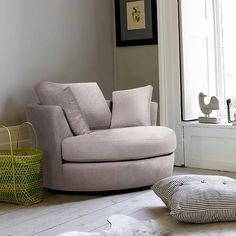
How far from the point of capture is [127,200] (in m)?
3.27

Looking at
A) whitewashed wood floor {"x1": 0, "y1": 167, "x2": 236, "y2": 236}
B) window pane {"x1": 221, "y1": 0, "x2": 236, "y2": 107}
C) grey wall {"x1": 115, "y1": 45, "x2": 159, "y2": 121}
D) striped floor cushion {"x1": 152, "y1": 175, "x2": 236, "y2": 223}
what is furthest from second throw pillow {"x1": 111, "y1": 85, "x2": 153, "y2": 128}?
striped floor cushion {"x1": 152, "y1": 175, "x2": 236, "y2": 223}

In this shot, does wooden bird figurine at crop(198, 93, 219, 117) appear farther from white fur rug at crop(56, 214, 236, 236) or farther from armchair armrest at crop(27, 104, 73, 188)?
white fur rug at crop(56, 214, 236, 236)

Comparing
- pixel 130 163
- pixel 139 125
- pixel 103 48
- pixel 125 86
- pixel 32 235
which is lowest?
pixel 32 235

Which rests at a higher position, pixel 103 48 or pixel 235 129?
pixel 103 48

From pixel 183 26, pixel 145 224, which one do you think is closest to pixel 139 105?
pixel 183 26

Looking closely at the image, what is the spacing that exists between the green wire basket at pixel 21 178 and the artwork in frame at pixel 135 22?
1979mm

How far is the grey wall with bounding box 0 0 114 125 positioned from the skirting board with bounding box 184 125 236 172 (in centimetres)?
111

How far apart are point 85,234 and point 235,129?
209 cm

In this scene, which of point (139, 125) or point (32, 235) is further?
point (139, 125)

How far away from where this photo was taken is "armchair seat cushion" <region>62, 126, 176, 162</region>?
3.37 m

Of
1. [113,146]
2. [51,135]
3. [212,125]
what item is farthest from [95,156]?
[212,125]

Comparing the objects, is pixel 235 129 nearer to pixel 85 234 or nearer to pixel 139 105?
pixel 139 105

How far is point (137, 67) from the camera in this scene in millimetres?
4910

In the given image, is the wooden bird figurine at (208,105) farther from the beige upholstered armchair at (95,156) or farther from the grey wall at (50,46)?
the grey wall at (50,46)
